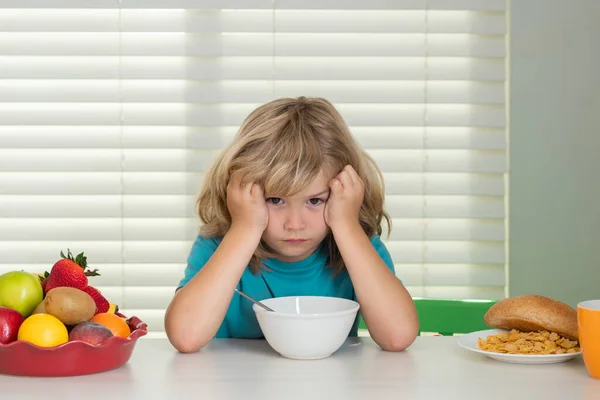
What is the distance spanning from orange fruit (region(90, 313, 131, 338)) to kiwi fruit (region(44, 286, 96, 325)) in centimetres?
4

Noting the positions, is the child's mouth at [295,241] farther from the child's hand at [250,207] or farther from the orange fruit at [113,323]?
the orange fruit at [113,323]

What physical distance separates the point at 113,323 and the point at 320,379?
299 mm

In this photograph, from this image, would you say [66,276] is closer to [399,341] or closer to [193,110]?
[399,341]

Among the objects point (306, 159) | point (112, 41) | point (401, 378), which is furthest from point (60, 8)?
point (401, 378)

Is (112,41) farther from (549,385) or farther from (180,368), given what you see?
(549,385)

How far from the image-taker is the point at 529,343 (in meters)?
1.10

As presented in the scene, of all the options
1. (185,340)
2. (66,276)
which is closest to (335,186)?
(185,340)

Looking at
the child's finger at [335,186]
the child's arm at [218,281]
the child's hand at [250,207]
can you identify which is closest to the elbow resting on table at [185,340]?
the child's arm at [218,281]

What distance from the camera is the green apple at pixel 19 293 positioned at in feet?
3.37

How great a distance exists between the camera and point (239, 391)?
95 centimetres

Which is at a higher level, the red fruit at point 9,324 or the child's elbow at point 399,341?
the red fruit at point 9,324

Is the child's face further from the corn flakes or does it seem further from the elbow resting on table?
the corn flakes

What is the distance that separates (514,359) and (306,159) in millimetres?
461

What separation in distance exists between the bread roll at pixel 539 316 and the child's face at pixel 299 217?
33 cm
